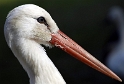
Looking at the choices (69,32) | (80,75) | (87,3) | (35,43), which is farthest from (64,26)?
(35,43)

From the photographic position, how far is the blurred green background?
22.2ft

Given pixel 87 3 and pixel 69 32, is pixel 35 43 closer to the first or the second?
pixel 69 32

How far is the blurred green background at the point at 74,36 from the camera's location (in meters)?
6.77

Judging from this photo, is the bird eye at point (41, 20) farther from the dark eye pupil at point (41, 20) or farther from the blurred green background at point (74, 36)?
the blurred green background at point (74, 36)

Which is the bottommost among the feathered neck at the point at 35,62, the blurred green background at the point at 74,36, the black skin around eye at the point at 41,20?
the blurred green background at the point at 74,36

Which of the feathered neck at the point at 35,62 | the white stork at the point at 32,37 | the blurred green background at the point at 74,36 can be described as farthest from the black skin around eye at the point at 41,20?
the blurred green background at the point at 74,36

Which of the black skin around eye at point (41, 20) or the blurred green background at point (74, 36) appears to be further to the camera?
the blurred green background at point (74, 36)

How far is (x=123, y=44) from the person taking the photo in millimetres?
6742

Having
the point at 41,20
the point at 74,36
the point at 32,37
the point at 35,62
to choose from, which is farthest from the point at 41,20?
the point at 74,36

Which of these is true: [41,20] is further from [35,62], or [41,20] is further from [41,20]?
[35,62]

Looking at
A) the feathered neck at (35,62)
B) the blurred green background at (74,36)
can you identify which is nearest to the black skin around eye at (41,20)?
the feathered neck at (35,62)

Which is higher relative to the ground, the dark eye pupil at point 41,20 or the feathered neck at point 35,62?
the dark eye pupil at point 41,20

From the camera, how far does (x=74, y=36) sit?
7844 mm

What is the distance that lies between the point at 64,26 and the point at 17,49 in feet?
16.3
